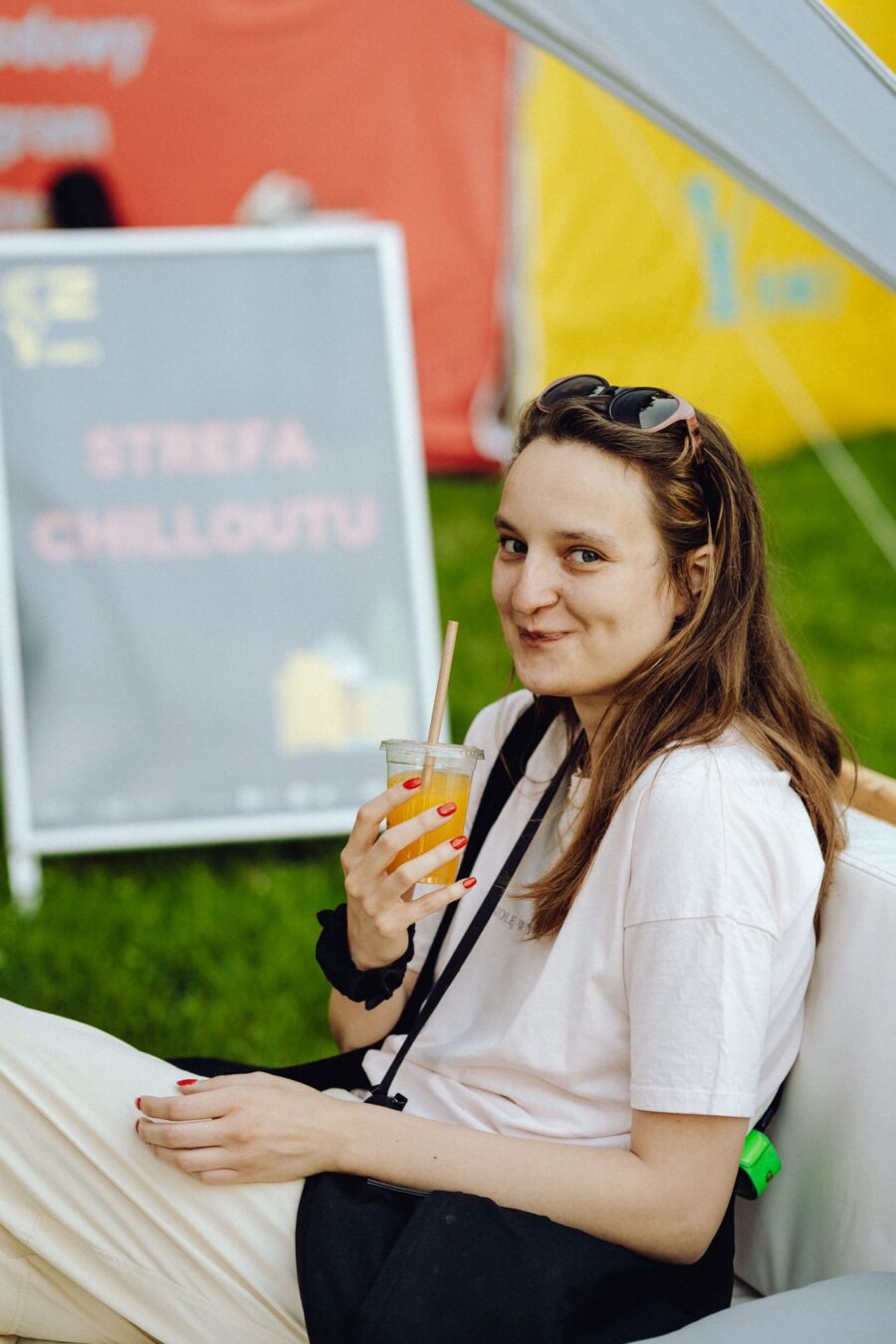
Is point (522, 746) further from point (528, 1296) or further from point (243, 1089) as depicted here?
point (528, 1296)

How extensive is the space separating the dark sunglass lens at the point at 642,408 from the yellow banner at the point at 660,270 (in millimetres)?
5029

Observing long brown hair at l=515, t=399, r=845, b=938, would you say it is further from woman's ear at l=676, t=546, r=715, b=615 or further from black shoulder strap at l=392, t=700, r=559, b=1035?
black shoulder strap at l=392, t=700, r=559, b=1035

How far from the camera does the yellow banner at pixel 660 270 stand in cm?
663

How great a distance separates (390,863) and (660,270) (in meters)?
5.52

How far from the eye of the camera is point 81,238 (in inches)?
156

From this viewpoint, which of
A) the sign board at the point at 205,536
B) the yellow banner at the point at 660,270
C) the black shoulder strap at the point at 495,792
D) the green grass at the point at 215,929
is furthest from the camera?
the yellow banner at the point at 660,270

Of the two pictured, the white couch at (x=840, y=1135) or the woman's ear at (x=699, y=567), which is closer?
the white couch at (x=840, y=1135)

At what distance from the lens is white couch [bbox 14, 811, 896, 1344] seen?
5.25 ft

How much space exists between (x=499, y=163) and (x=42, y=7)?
6.45ft

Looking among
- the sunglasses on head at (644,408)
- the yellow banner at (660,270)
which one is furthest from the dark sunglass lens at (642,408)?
the yellow banner at (660,270)

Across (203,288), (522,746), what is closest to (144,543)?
(203,288)

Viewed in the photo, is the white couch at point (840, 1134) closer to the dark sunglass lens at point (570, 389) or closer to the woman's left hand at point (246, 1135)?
the woman's left hand at point (246, 1135)

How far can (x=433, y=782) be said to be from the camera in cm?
176

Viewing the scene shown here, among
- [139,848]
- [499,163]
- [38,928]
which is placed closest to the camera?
[38,928]
